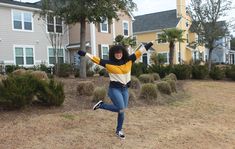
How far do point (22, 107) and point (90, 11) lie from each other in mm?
8864

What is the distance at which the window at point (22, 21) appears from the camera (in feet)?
84.4

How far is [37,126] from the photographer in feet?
25.2

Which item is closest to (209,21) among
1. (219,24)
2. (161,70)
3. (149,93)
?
(219,24)

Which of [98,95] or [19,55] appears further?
[19,55]

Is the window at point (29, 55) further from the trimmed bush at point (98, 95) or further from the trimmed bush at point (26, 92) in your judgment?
the trimmed bush at point (26, 92)

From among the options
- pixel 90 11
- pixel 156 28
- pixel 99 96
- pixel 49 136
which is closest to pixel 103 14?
pixel 90 11

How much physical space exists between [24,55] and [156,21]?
81.8 feet

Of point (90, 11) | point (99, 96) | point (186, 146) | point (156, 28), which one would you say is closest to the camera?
point (186, 146)

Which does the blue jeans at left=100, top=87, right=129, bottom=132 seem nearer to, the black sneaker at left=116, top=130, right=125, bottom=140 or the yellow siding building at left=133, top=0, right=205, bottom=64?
the black sneaker at left=116, top=130, right=125, bottom=140

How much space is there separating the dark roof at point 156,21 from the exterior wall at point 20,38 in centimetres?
2112

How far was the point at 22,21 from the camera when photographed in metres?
26.2

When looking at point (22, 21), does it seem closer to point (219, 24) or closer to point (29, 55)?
point (29, 55)

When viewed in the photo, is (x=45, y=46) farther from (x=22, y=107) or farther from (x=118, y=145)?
(x=118, y=145)

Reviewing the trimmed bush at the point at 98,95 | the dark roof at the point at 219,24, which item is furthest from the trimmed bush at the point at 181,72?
the trimmed bush at the point at 98,95
